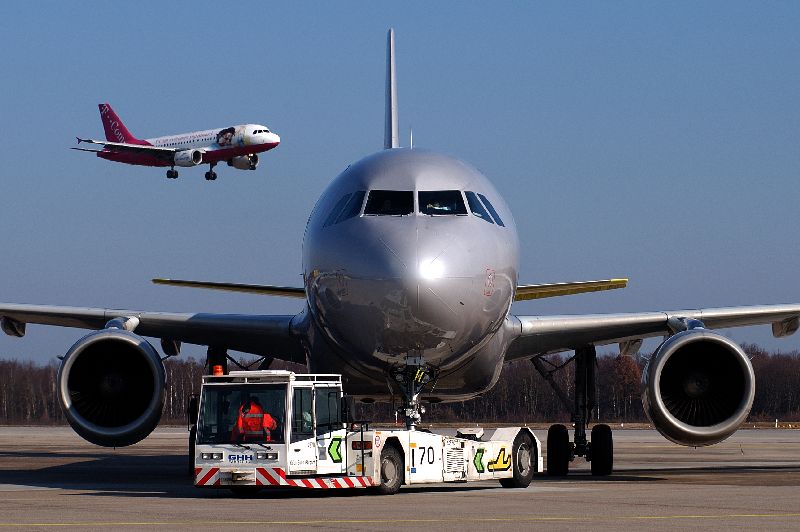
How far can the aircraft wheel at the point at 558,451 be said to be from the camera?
24.4m

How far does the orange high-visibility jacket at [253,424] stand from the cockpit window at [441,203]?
3466mm

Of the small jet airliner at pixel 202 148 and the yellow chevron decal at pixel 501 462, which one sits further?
the small jet airliner at pixel 202 148

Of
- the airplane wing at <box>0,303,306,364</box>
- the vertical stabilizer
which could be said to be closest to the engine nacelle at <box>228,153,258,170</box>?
the vertical stabilizer

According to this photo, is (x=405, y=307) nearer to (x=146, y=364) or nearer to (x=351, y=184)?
(x=351, y=184)

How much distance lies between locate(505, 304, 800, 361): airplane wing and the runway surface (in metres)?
2.33

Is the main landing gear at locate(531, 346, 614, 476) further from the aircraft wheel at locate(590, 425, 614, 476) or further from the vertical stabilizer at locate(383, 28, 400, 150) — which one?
the vertical stabilizer at locate(383, 28, 400, 150)

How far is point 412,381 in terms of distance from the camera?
61.8ft

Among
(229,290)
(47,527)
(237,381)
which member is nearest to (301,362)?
(229,290)

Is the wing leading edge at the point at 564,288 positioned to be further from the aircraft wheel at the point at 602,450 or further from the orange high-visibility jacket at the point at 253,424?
the orange high-visibility jacket at the point at 253,424

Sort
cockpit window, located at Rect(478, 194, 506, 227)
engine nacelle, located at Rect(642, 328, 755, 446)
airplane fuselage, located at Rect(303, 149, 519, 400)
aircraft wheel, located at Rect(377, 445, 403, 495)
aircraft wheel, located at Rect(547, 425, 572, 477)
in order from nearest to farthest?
airplane fuselage, located at Rect(303, 149, 519, 400) < aircraft wheel, located at Rect(377, 445, 403, 495) < cockpit window, located at Rect(478, 194, 506, 227) < engine nacelle, located at Rect(642, 328, 755, 446) < aircraft wheel, located at Rect(547, 425, 572, 477)

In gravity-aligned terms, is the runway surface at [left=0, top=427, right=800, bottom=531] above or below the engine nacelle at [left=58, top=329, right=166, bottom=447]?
below

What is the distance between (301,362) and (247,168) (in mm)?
75083

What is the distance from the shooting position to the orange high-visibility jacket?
59.4 ft

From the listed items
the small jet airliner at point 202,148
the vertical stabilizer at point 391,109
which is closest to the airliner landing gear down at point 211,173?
the small jet airliner at point 202,148
